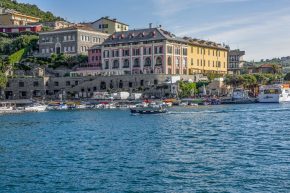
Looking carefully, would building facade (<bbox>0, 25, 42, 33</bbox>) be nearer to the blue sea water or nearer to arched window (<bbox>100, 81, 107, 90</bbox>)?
arched window (<bbox>100, 81, 107, 90</bbox>)

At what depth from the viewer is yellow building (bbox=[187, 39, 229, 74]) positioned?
351 feet

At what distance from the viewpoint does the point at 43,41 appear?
369 ft

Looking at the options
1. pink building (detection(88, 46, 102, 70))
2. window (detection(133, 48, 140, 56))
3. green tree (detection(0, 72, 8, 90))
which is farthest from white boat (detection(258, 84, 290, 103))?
green tree (detection(0, 72, 8, 90))

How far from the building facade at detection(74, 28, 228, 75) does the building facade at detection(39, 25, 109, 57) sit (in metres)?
4.63

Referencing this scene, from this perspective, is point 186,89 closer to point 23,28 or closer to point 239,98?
point 239,98

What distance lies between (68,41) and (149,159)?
8196cm

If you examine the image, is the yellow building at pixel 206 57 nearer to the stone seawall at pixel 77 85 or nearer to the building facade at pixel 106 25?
the stone seawall at pixel 77 85

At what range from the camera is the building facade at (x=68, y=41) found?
10894 cm

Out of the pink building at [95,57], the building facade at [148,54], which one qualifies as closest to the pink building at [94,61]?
the pink building at [95,57]

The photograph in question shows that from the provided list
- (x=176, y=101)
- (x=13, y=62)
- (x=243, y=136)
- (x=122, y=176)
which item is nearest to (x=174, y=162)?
(x=122, y=176)

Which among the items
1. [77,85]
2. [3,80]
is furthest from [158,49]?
[3,80]

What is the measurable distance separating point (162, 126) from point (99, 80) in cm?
4827

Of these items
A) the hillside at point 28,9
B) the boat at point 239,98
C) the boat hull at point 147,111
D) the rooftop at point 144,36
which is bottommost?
the boat hull at point 147,111

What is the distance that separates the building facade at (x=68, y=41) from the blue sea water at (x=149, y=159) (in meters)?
59.6
